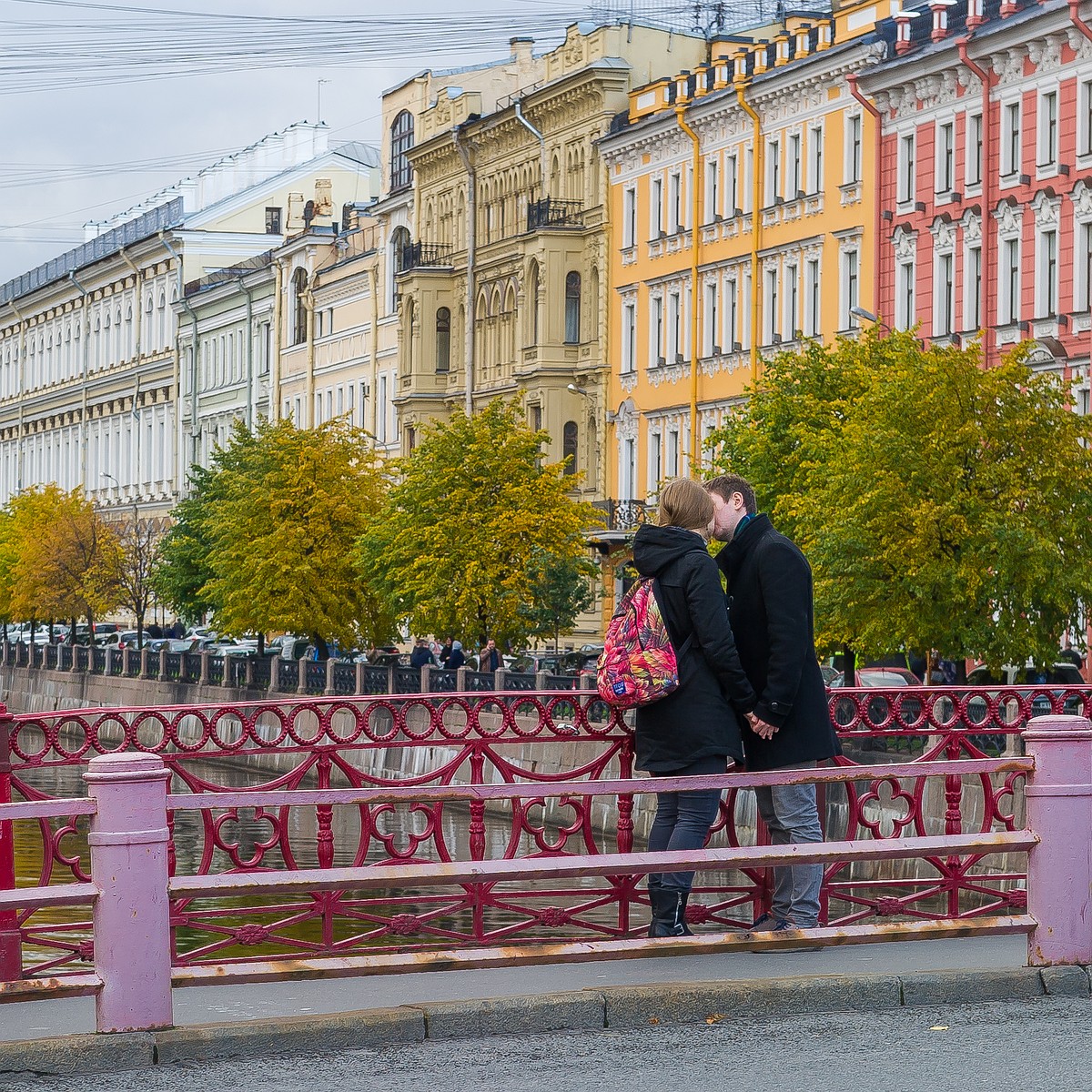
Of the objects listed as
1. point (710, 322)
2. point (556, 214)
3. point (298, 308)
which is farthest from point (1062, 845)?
point (298, 308)

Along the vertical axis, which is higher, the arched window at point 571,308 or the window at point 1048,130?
the window at point 1048,130

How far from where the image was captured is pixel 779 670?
8984mm

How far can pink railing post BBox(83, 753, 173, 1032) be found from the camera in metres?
7.43

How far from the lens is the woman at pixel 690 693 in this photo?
897 cm

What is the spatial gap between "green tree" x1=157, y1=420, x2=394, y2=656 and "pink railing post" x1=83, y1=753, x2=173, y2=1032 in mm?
38350

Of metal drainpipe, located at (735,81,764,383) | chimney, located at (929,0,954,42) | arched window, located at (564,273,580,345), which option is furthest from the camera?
arched window, located at (564,273,580,345)

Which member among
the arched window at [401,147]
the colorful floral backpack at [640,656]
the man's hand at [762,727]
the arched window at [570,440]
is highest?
the arched window at [401,147]

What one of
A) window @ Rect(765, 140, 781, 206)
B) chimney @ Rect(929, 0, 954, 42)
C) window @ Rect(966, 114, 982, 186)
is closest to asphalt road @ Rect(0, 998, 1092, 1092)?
window @ Rect(966, 114, 982, 186)

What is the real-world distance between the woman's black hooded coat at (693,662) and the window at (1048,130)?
3177 cm

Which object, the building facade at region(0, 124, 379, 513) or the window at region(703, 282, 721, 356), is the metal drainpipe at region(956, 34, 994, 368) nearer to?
the window at region(703, 282, 721, 356)

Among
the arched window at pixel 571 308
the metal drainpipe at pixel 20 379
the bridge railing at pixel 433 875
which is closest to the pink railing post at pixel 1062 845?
the bridge railing at pixel 433 875

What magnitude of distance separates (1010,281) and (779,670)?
32764 mm

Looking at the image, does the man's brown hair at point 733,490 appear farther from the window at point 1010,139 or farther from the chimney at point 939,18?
the chimney at point 939,18

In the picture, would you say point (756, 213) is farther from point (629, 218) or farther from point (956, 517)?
point (956, 517)
